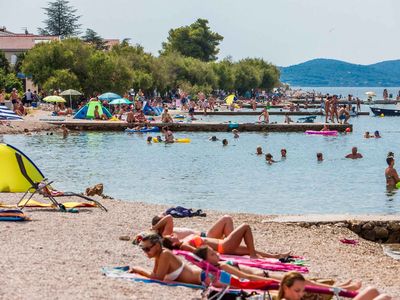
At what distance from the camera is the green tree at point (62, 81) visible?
65938mm

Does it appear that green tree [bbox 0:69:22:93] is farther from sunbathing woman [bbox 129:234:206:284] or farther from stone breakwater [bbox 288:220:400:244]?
sunbathing woman [bbox 129:234:206:284]

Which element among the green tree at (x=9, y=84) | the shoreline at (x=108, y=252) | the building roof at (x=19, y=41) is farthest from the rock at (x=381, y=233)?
the building roof at (x=19, y=41)

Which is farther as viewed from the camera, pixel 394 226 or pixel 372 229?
pixel 394 226

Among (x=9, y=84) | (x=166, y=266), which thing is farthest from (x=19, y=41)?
(x=166, y=266)

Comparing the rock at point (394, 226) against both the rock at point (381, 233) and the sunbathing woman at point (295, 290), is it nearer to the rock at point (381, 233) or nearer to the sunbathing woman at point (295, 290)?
the rock at point (381, 233)

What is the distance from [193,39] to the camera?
147 m

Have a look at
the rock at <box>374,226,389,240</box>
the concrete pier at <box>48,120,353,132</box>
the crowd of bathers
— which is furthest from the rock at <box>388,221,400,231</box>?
the concrete pier at <box>48,120,353,132</box>

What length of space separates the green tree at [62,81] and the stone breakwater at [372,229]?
2014 inches

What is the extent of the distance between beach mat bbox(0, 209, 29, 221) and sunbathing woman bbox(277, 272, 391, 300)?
6871 mm

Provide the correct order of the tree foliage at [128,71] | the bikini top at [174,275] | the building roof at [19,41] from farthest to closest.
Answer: the building roof at [19,41] < the tree foliage at [128,71] < the bikini top at [174,275]

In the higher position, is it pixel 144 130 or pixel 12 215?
pixel 12 215

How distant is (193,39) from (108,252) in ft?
445

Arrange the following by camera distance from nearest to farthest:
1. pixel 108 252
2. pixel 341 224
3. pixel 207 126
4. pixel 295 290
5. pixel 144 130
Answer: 1. pixel 295 290
2. pixel 108 252
3. pixel 341 224
4. pixel 144 130
5. pixel 207 126

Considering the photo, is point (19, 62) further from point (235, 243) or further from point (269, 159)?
point (235, 243)
